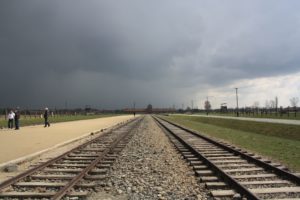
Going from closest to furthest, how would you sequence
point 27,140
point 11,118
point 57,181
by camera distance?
point 57,181 → point 27,140 → point 11,118

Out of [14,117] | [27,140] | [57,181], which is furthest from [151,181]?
[14,117]

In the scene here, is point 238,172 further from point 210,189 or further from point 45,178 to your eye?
point 45,178

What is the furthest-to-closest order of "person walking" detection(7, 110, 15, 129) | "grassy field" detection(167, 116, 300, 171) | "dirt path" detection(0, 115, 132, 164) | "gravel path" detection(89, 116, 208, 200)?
1. "person walking" detection(7, 110, 15, 129)
2. "dirt path" detection(0, 115, 132, 164)
3. "grassy field" detection(167, 116, 300, 171)
4. "gravel path" detection(89, 116, 208, 200)

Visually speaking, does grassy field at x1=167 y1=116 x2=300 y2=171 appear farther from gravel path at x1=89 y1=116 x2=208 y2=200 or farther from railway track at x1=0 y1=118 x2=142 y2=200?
railway track at x1=0 y1=118 x2=142 y2=200

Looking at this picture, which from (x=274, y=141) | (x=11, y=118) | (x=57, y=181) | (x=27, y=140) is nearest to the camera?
(x=57, y=181)

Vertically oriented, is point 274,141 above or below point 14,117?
below

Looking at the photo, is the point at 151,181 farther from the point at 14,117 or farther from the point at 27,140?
the point at 14,117

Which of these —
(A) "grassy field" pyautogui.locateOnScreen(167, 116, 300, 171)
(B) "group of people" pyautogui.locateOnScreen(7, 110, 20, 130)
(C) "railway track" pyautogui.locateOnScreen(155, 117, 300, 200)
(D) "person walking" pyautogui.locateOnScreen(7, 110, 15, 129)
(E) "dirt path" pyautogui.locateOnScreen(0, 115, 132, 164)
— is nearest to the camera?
(C) "railway track" pyautogui.locateOnScreen(155, 117, 300, 200)

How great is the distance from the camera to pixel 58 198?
26.2 feet

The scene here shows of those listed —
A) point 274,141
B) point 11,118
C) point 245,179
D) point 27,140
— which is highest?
point 11,118

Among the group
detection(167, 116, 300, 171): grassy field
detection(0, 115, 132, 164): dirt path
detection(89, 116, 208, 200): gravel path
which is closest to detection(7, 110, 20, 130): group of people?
detection(0, 115, 132, 164): dirt path

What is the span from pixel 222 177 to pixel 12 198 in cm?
501

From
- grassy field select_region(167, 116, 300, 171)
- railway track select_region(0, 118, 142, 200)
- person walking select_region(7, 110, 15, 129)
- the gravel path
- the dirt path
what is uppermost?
person walking select_region(7, 110, 15, 129)

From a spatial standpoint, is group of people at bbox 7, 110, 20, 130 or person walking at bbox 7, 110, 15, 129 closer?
group of people at bbox 7, 110, 20, 130
